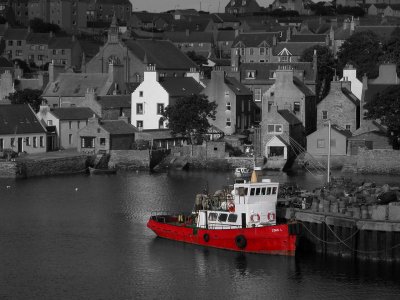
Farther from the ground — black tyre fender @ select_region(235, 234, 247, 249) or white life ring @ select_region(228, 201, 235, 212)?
white life ring @ select_region(228, 201, 235, 212)

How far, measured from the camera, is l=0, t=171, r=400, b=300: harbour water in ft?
139

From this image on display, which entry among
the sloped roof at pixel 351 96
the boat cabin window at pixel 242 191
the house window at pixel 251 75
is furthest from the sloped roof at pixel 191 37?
the boat cabin window at pixel 242 191

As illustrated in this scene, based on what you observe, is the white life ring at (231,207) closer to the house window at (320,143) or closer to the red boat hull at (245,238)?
the red boat hull at (245,238)

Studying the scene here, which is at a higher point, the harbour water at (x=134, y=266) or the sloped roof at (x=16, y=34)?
the sloped roof at (x=16, y=34)

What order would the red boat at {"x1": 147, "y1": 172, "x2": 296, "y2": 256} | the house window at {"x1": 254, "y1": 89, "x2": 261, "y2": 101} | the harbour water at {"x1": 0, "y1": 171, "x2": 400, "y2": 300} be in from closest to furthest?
the harbour water at {"x1": 0, "y1": 171, "x2": 400, "y2": 300}
the red boat at {"x1": 147, "y1": 172, "x2": 296, "y2": 256}
the house window at {"x1": 254, "y1": 89, "x2": 261, "y2": 101}

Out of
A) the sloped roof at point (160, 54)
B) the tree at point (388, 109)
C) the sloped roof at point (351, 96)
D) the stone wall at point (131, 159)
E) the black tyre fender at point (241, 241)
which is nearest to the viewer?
the black tyre fender at point (241, 241)

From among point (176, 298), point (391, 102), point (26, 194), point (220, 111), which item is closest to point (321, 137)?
point (391, 102)

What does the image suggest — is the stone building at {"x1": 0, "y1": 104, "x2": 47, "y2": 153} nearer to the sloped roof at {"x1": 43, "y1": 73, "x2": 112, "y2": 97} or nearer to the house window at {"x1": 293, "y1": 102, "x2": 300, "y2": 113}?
the sloped roof at {"x1": 43, "y1": 73, "x2": 112, "y2": 97}

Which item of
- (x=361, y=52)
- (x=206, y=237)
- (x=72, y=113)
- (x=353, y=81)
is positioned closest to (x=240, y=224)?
(x=206, y=237)

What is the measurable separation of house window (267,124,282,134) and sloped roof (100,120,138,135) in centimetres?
1021

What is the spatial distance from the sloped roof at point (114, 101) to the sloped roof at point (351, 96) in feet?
58.4

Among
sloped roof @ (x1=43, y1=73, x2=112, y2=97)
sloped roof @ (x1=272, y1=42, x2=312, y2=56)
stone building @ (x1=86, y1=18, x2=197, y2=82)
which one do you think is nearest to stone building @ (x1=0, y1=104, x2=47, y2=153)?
sloped roof @ (x1=43, y1=73, x2=112, y2=97)

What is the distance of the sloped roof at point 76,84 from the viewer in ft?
319

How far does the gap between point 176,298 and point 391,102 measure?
37.5 metres
